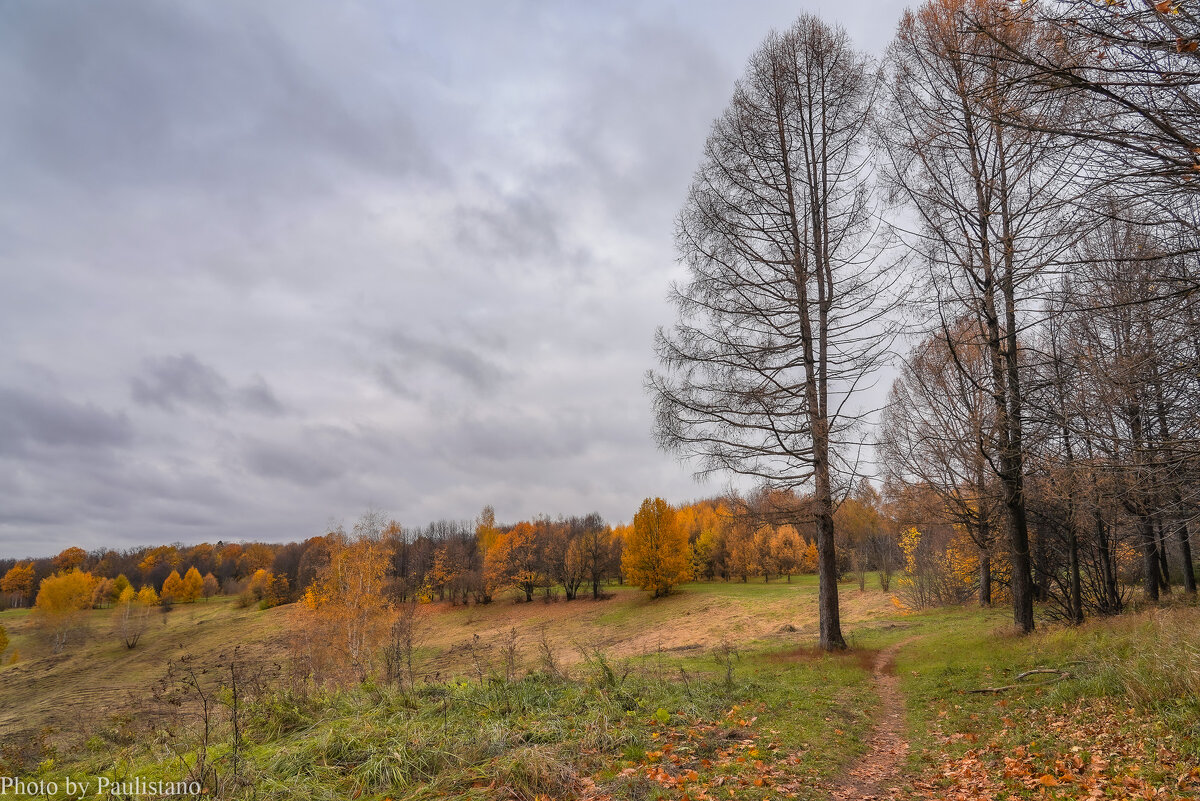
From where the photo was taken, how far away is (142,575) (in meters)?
99.9

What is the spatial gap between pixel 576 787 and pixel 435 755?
5.11 feet

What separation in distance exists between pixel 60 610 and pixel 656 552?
199ft

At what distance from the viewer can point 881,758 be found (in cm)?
592

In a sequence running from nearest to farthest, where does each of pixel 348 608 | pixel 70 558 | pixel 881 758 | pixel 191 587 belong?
1. pixel 881 758
2. pixel 348 608
3. pixel 191 587
4. pixel 70 558

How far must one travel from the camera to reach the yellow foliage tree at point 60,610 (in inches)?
2085

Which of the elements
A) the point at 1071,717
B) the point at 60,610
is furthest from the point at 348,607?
the point at 60,610

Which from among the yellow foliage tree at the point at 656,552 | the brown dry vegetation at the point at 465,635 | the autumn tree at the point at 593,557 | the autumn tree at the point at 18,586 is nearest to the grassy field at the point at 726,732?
the brown dry vegetation at the point at 465,635

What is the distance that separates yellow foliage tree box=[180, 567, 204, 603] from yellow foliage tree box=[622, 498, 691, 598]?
7546 centimetres

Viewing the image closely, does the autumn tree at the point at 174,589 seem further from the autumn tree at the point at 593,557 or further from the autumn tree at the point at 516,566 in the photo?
the autumn tree at the point at 593,557

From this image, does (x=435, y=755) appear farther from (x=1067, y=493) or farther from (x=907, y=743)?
(x=1067, y=493)

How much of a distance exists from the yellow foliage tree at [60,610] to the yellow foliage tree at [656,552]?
5683 centimetres

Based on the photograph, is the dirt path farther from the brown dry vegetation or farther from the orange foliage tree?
the orange foliage tree

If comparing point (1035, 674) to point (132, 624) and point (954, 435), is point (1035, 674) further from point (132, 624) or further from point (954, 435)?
point (132, 624)

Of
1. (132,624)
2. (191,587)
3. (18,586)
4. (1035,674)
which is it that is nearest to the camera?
(1035,674)
